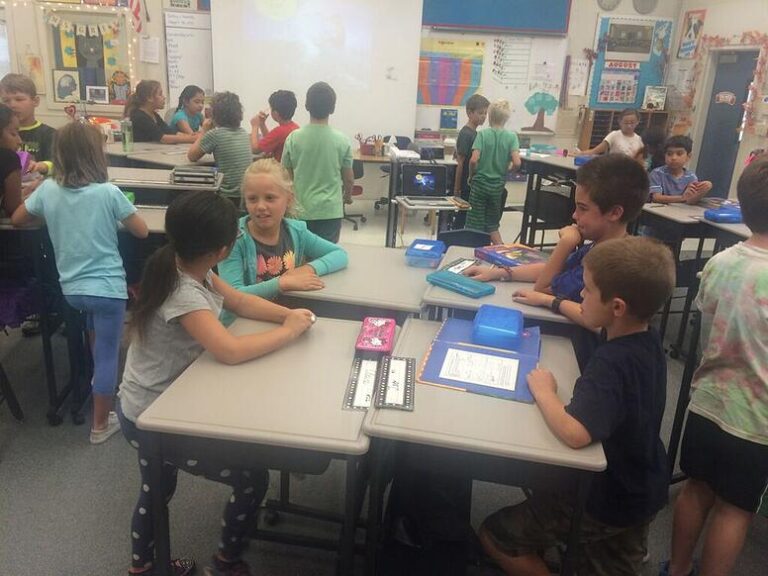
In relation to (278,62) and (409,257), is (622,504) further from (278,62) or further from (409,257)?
(278,62)

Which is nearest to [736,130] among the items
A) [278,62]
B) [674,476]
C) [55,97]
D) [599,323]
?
[278,62]

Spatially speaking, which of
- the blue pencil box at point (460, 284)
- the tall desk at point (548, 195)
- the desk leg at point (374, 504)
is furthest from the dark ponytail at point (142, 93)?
the desk leg at point (374, 504)

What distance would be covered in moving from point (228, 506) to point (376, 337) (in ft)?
2.02

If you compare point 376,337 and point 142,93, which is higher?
point 142,93

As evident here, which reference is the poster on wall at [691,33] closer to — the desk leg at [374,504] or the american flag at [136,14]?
the american flag at [136,14]

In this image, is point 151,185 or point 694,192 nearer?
point 151,185

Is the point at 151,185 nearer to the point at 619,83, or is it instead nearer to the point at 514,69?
the point at 514,69

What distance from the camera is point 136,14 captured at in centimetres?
612

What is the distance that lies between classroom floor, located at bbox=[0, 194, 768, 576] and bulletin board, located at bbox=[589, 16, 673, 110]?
235 inches

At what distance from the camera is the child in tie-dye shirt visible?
1525 mm

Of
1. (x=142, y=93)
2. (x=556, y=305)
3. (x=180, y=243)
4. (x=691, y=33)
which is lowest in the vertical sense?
(x=556, y=305)

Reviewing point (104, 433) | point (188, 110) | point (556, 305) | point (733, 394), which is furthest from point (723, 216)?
point (188, 110)

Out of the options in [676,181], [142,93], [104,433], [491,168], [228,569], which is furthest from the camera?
[142,93]

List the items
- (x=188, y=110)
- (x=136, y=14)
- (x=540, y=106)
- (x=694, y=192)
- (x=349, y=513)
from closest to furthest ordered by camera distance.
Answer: (x=349, y=513), (x=694, y=192), (x=188, y=110), (x=136, y=14), (x=540, y=106)
